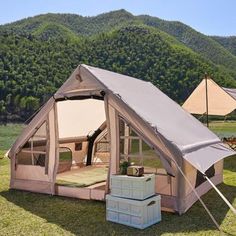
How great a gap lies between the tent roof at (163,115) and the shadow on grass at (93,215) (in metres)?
0.75

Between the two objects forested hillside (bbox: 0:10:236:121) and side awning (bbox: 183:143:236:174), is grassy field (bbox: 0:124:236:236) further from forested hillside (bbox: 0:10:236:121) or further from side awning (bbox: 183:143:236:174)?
forested hillside (bbox: 0:10:236:121)

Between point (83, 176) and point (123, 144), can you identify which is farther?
point (83, 176)

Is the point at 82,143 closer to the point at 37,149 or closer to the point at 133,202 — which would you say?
the point at 37,149

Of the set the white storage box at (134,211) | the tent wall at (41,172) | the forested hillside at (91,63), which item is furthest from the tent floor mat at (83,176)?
the forested hillside at (91,63)

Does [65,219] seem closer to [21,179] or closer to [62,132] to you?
[21,179]

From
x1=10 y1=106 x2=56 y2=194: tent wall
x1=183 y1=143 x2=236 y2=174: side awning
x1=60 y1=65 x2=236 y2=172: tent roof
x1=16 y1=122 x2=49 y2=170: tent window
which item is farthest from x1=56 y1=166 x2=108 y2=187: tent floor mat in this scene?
x1=183 y1=143 x2=236 y2=174: side awning

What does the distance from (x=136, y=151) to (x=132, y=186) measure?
3.36 ft

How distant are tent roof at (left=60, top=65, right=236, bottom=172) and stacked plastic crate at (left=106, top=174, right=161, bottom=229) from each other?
749mm

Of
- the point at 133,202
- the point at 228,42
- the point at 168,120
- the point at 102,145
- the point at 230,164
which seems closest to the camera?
the point at 133,202

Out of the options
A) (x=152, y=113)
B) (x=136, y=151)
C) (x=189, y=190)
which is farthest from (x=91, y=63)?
(x=189, y=190)

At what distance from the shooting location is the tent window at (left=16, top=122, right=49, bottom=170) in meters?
6.89

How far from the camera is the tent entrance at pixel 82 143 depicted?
26.2 feet

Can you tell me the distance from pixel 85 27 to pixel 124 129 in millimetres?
121649

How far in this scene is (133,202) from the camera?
500 cm
